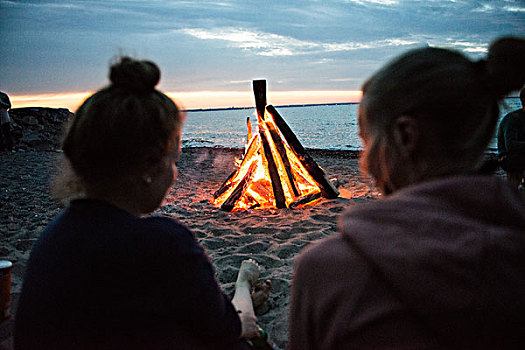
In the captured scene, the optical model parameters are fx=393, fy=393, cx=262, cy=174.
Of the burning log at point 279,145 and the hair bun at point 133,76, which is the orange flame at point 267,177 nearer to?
the burning log at point 279,145

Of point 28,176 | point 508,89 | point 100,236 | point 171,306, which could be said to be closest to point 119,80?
point 100,236

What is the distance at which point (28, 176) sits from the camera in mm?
9000

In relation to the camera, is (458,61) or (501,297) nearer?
(501,297)

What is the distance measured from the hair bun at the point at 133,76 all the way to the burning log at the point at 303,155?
15.5 ft

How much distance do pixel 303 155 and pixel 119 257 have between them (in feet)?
17.1

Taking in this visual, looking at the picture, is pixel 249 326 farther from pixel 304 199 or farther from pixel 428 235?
pixel 304 199

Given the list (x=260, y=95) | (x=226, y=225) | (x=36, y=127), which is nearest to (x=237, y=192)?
(x=226, y=225)

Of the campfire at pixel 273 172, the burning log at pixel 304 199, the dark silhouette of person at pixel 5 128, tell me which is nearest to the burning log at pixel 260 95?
the campfire at pixel 273 172

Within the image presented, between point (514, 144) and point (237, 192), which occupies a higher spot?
point (514, 144)

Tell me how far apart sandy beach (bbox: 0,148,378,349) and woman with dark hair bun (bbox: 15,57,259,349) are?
5.18 feet

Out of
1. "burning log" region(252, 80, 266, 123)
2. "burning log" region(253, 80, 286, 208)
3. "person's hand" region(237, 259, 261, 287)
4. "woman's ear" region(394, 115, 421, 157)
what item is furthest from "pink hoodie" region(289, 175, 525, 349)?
"burning log" region(252, 80, 266, 123)

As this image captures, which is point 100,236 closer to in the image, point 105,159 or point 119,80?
point 105,159

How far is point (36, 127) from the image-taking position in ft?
Result: 55.9

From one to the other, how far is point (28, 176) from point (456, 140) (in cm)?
986
